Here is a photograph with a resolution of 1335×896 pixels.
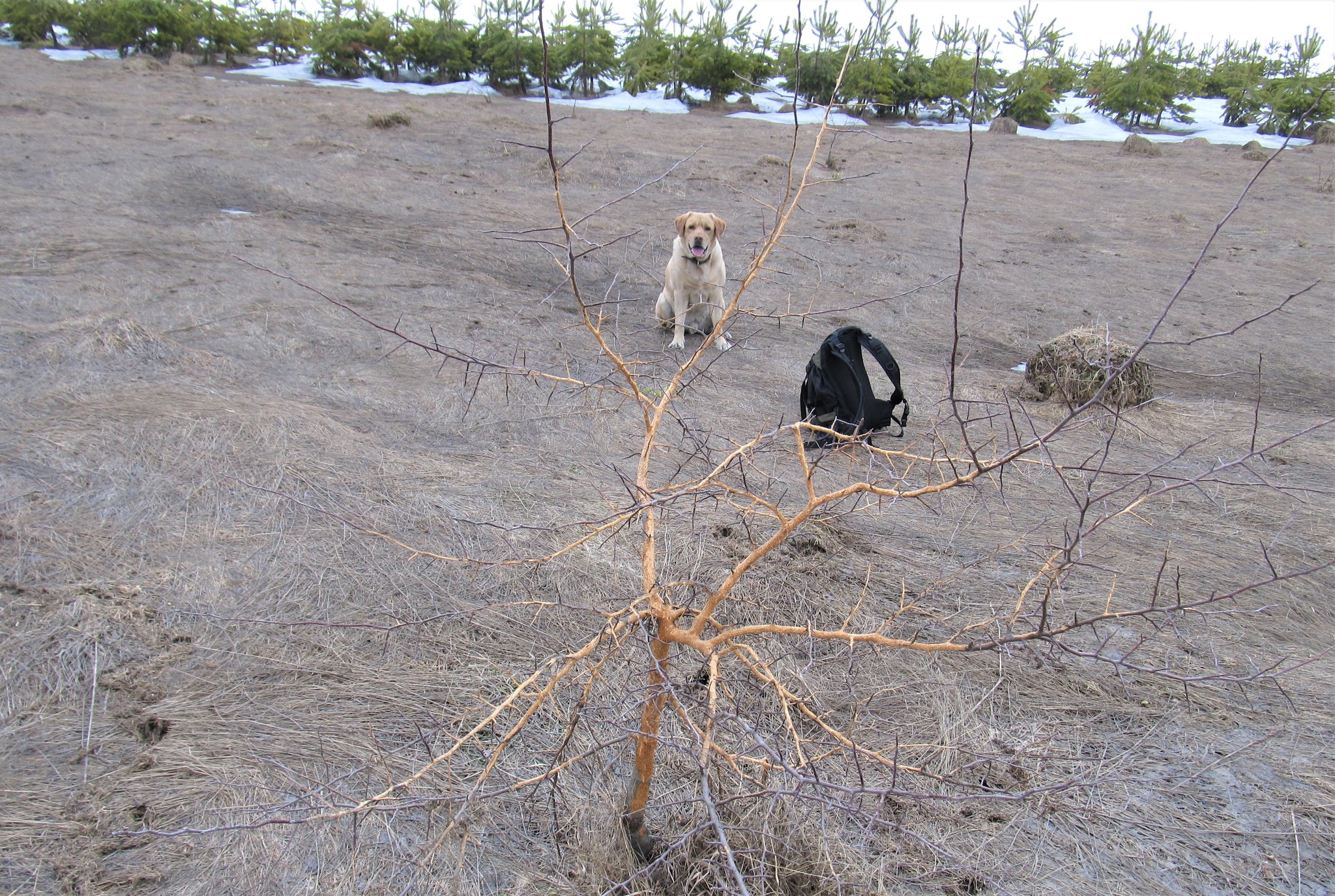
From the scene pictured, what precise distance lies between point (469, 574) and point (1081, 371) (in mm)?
4626

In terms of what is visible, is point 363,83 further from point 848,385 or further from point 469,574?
point 469,574

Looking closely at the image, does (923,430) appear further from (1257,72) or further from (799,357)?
(1257,72)

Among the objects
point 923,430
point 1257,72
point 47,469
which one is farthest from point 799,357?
point 1257,72

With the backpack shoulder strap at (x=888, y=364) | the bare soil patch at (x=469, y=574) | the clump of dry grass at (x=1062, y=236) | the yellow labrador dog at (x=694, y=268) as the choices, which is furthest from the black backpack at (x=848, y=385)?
the clump of dry grass at (x=1062, y=236)

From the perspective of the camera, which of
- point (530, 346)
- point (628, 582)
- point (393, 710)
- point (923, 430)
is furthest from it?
point (530, 346)

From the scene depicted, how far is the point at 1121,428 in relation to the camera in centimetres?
573

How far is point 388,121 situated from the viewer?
13953 mm

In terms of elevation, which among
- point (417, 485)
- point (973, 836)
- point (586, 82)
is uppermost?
point (586, 82)

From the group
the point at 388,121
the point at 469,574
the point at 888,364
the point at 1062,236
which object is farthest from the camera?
the point at 388,121

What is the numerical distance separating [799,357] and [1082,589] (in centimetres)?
366

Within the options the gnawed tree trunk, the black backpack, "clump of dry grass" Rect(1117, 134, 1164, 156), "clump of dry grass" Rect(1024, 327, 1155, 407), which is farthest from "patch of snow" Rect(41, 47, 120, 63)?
the gnawed tree trunk

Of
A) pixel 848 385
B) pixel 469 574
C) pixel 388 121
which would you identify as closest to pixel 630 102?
pixel 388 121

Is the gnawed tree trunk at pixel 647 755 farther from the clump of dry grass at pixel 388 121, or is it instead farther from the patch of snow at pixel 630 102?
the patch of snow at pixel 630 102

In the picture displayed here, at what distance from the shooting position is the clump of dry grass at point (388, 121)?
13922mm
